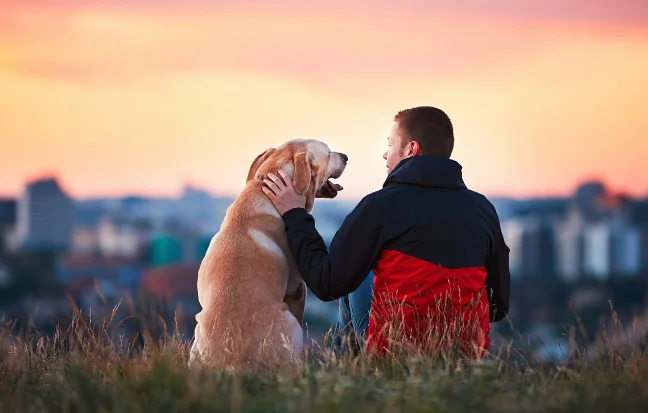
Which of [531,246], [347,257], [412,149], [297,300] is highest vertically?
[412,149]

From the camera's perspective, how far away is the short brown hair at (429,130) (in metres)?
5.41

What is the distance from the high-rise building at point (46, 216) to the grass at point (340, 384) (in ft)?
479

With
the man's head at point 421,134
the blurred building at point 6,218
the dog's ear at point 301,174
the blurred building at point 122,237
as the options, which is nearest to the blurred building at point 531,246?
the blurred building at point 122,237

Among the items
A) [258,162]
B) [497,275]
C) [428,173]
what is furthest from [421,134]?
[258,162]

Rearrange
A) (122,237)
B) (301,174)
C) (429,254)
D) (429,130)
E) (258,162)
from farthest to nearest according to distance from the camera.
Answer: (122,237), (258,162), (301,174), (429,130), (429,254)

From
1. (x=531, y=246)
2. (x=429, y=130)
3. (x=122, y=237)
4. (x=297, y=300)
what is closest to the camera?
(x=429, y=130)

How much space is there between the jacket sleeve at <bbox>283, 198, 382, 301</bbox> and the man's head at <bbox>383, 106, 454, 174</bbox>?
489 millimetres

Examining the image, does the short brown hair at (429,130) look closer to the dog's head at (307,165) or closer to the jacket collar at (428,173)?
the jacket collar at (428,173)

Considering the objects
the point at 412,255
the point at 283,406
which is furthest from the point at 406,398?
the point at 412,255

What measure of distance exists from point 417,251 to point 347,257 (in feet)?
1.24

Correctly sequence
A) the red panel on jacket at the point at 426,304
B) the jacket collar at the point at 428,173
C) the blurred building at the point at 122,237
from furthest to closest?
the blurred building at the point at 122,237, the jacket collar at the point at 428,173, the red panel on jacket at the point at 426,304

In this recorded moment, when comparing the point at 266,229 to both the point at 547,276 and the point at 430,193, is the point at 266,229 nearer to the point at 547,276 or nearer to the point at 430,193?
the point at 430,193

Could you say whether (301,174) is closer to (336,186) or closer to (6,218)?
(336,186)

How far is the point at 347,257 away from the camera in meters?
5.18
